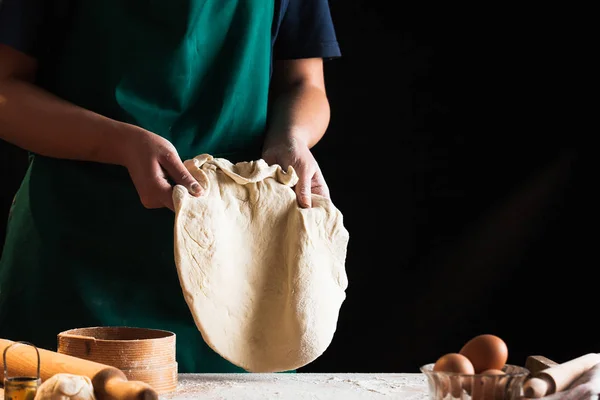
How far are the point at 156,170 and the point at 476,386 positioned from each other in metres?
0.67

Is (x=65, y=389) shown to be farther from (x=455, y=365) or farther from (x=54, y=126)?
(x=54, y=126)

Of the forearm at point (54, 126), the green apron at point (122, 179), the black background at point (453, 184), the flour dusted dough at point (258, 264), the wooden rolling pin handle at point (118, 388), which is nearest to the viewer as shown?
the wooden rolling pin handle at point (118, 388)

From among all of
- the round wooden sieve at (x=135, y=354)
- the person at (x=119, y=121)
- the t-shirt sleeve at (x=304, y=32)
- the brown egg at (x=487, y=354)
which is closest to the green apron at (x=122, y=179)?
the person at (x=119, y=121)

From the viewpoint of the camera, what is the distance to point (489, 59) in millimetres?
2844

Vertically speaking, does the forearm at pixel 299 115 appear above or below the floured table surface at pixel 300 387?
above

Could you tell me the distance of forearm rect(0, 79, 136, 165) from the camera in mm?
1513

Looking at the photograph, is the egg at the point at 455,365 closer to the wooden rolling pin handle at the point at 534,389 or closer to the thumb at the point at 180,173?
the wooden rolling pin handle at the point at 534,389

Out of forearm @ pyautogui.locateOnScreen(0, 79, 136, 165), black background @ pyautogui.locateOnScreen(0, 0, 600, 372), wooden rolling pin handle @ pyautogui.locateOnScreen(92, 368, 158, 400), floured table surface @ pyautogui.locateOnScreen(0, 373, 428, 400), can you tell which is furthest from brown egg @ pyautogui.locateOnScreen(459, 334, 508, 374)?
black background @ pyautogui.locateOnScreen(0, 0, 600, 372)

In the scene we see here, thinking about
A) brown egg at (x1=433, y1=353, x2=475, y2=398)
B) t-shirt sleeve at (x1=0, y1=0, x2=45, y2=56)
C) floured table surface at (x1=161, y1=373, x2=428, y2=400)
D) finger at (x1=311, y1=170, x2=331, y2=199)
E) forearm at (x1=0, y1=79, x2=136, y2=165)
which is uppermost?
t-shirt sleeve at (x1=0, y1=0, x2=45, y2=56)

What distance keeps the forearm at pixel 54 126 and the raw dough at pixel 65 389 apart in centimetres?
53

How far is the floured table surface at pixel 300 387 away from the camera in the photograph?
129 centimetres

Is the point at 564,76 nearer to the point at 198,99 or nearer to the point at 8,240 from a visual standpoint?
the point at 198,99

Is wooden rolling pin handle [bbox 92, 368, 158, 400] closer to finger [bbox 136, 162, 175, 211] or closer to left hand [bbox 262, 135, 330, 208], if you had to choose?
finger [bbox 136, 162, 175, 211]

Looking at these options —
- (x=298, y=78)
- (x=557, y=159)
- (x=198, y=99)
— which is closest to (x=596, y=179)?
(x=557, y=159)
